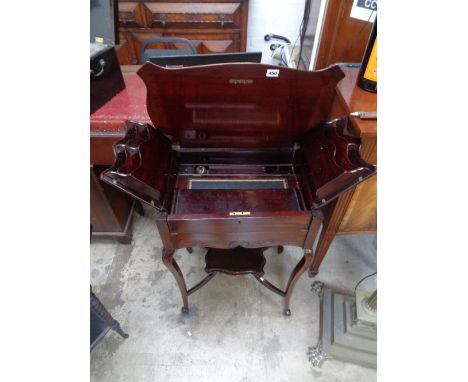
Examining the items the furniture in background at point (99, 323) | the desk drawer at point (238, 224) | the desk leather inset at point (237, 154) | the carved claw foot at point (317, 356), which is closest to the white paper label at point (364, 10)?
the desk leather inset at point (237, 154)

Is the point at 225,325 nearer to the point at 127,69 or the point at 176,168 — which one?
the point at 176,168

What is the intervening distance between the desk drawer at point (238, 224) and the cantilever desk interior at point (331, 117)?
1.03 ft

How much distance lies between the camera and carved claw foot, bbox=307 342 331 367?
1.10 m

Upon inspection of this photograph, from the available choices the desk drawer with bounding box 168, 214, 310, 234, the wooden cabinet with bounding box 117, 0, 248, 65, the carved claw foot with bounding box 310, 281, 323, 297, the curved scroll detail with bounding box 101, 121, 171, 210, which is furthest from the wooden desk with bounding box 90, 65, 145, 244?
the carved claw foot with bounding box 310, 281, 323, 297

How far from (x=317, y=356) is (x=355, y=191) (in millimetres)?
725

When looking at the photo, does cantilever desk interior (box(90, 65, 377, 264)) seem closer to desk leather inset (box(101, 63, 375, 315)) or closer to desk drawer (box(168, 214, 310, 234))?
desk leather inset (box(101, 63, 375, 315))

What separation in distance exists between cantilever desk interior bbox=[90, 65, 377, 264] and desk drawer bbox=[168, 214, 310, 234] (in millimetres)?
315

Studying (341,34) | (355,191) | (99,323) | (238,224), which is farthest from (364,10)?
(99,323)

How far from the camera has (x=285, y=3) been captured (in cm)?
202

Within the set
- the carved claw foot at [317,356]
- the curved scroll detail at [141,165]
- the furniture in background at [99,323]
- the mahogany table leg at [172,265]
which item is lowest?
the carved claw foot at [317,356]

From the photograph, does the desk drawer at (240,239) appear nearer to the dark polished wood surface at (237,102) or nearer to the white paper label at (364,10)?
the dark polished wood surface at (237,102)

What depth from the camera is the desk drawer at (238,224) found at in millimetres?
701

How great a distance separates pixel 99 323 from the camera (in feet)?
3.53

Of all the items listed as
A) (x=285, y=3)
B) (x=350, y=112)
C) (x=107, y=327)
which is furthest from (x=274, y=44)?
(x=107, y=327)
